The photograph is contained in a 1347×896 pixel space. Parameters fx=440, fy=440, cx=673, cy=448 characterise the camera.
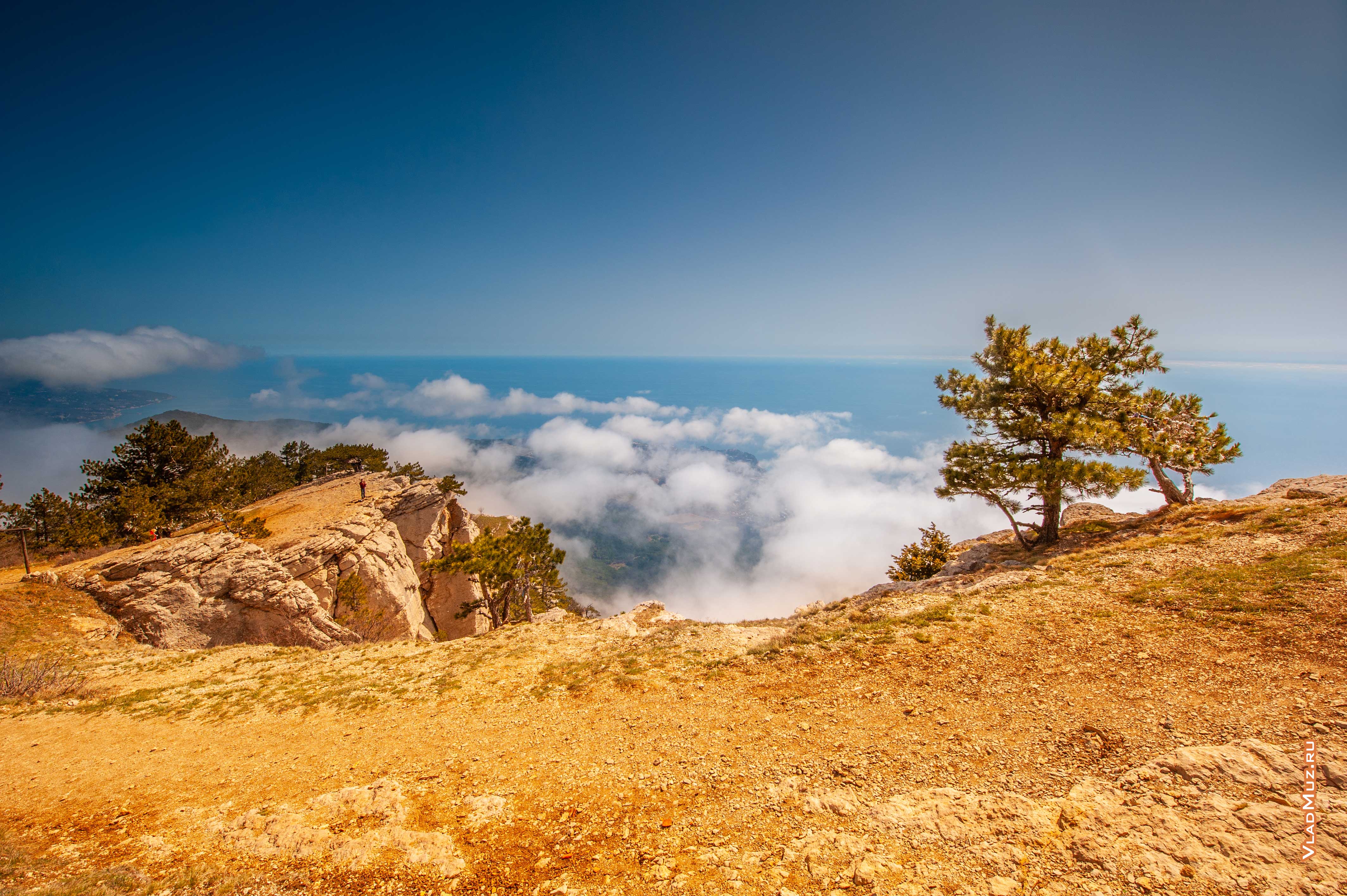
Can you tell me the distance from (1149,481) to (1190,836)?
24.4m

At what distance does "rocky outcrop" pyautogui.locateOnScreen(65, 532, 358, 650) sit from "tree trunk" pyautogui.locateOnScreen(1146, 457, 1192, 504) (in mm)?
51435

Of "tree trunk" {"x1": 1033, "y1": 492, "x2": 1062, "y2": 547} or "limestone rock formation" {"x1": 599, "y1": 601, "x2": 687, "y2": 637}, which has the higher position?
"tree trunk" {"x1": 1033, "y1": 492, "x2": 1062, "y2": 547}

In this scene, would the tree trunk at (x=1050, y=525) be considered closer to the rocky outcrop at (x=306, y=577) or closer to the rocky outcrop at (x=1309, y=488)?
the rocky outcrop at (x=1309, y=488)

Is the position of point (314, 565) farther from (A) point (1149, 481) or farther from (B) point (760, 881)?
(A) point (1149, 481)

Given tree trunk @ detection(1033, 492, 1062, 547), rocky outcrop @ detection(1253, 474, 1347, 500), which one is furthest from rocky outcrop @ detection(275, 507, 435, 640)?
rocky outcrop @ detection(1253, 474, 1347, 500)

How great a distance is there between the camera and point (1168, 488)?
983 inches

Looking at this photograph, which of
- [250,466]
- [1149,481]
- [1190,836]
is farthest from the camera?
[250,466]

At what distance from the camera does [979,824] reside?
24.9 ft

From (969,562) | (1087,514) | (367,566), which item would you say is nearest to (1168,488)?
(1087,514)

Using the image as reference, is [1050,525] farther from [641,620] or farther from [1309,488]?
[641,620]

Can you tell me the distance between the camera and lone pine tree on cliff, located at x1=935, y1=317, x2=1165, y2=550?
20422 mm

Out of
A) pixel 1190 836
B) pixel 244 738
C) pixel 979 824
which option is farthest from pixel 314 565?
pixel 1190 836

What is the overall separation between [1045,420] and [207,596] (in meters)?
48.8

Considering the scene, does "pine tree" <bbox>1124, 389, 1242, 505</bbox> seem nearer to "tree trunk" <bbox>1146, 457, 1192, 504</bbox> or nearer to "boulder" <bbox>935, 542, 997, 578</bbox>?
"tree trunk" <bbox>1146, 457, 1192, 504</bbox>
